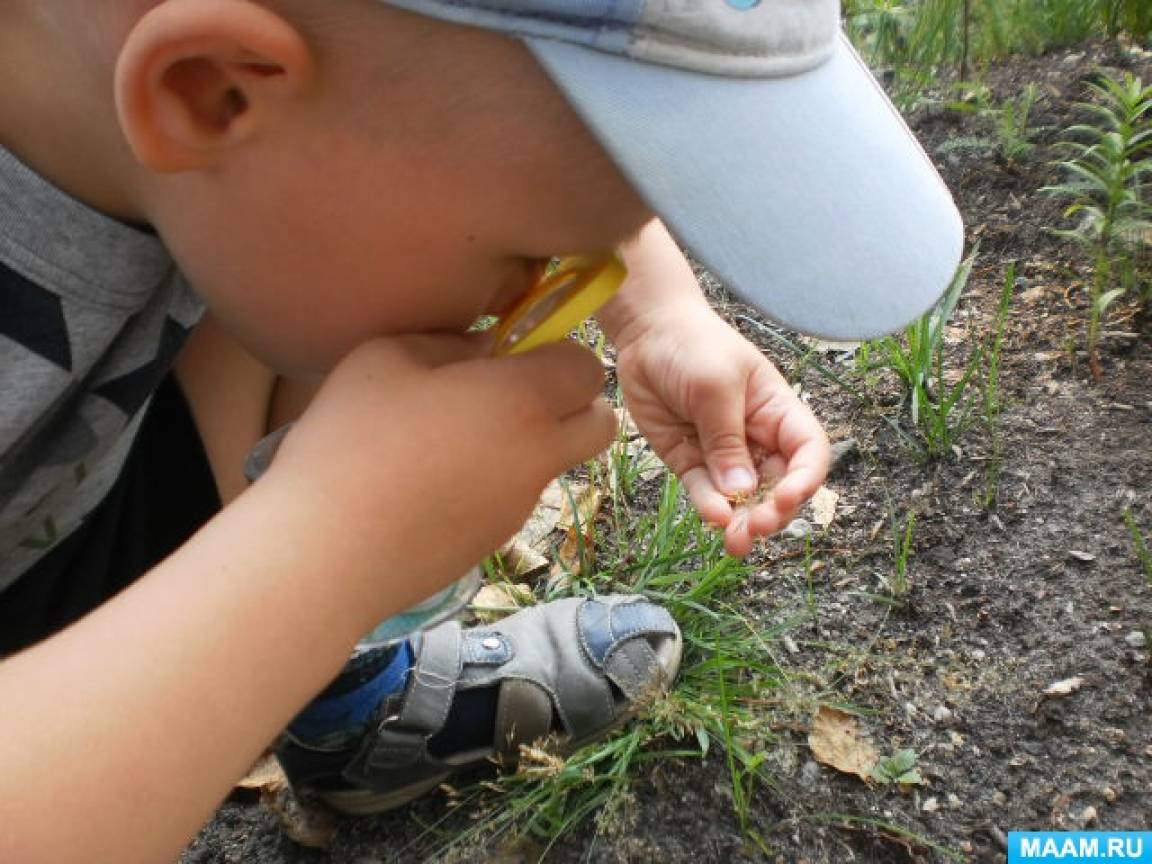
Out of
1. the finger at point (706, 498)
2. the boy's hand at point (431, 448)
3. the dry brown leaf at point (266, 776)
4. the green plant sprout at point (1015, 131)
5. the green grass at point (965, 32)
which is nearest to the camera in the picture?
the boy's hand at point (431, 448)

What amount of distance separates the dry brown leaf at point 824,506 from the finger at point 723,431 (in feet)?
1.33

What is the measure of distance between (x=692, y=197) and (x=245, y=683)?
1.54ft

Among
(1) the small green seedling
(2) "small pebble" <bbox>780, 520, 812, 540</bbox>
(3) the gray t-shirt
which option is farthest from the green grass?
(3) the gray t-shirt

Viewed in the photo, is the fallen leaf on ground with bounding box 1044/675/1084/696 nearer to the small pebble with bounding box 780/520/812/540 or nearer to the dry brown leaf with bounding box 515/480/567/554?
the small pebble with bounding box 780/520/812/540

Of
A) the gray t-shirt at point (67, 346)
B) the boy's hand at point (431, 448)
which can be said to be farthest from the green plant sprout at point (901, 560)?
the gray t-shirt at point (67, 346)

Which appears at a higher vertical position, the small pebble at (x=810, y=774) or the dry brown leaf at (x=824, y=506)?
the small pebble at (x=810, y=774)

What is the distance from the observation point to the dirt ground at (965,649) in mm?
1194

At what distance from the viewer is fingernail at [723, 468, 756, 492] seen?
111cm

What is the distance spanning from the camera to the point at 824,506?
1553mm

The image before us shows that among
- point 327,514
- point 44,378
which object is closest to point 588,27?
point 327,514

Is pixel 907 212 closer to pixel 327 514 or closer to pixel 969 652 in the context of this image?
pixel 327 514

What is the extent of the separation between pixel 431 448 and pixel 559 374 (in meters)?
0.14

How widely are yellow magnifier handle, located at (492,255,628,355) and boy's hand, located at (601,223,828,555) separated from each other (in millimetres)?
251

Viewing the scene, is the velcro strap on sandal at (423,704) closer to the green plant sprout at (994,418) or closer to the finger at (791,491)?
the finger at (791,491)
